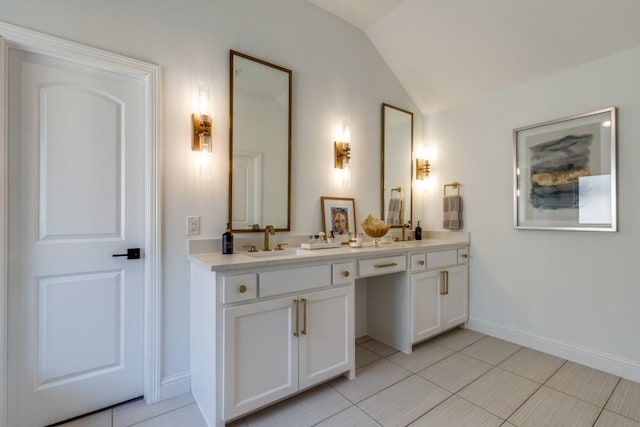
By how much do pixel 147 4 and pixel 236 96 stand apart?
2.37 feet

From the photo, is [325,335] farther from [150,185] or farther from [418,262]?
[150,185]

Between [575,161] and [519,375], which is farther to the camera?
[575,161]

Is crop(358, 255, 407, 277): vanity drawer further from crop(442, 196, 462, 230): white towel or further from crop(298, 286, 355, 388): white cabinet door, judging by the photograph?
crop(442, 196, 462, 230): white towel

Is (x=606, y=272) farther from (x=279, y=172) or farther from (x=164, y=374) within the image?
(x=164, y=374)

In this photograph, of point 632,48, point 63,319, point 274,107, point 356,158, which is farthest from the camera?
point 356,158

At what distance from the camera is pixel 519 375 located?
2.13m

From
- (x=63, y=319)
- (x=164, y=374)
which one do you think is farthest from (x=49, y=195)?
(x=164, y=374)

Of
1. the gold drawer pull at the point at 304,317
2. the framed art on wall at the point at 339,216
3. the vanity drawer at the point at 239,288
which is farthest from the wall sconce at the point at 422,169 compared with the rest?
the vanity drawer at the point at 239,288

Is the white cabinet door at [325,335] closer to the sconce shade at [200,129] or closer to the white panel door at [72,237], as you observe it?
the white panel door at [72,237]

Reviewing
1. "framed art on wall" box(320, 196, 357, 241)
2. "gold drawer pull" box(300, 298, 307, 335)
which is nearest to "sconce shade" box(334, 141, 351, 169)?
"framed art on wall" box(320, 196, 357, 241)

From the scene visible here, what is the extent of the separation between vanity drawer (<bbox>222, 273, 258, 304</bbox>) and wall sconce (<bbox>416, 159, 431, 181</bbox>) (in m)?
2.44

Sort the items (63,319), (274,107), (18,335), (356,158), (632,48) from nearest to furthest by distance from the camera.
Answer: (18,335) → (63,319) → (632,48) → (274,107) → (356,158)

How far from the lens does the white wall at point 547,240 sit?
2.10 meters

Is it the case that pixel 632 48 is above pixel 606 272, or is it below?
above
